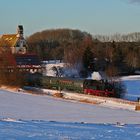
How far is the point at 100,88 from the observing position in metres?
39.2

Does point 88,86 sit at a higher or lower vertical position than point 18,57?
lower

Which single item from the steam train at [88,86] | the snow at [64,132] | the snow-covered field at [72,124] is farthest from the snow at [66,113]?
the steam train at [88,86]

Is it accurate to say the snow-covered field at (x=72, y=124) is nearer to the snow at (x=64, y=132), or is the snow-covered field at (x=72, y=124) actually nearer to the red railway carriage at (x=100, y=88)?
the snow at (x=64, y=132)

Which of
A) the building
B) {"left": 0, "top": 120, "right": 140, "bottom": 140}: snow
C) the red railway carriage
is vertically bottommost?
{"left": 0, "top": 120, "right": 140, "bottom": 140}: snow

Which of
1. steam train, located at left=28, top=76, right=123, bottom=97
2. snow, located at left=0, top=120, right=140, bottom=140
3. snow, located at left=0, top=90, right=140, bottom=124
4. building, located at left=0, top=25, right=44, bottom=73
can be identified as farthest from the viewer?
building, located at left=0, top=25, right=44, bottom=73

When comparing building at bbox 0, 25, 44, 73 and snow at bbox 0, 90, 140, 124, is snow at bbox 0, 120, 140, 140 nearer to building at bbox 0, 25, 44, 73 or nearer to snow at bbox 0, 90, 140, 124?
snow at bbox 0, 90, 140, 124

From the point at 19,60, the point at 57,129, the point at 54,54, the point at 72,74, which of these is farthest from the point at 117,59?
the point at 57,129

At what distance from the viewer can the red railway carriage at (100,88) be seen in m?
38.4

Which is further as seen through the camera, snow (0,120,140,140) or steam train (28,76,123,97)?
steam train (28,76,123,97)

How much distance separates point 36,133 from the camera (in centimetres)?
1619

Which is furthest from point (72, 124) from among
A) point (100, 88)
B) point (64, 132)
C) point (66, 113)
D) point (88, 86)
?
point (88, 86)

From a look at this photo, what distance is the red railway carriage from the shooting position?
126 ft

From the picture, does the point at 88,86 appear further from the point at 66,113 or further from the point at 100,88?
the point at 66,113

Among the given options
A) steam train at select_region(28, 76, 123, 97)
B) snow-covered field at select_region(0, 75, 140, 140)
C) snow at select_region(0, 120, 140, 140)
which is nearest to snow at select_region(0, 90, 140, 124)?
snow-covered field at select_region(0, 75, 140, 140)
